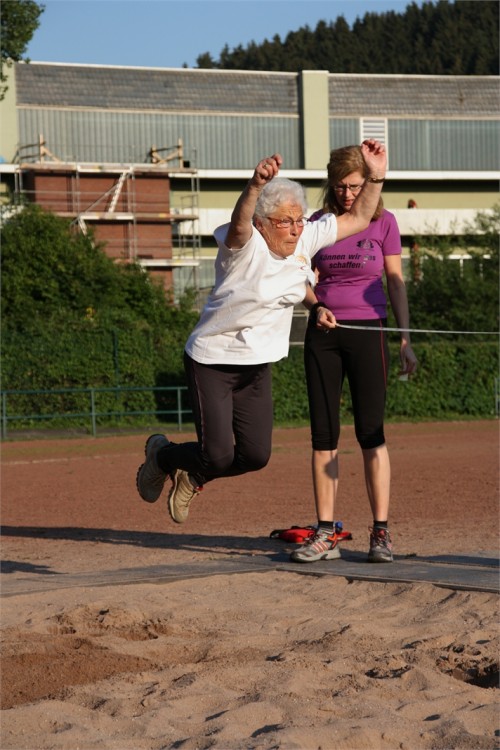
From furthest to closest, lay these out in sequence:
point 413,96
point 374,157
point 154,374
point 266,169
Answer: point 413,96 < point 154,374 < point 374,157 < point 266,169

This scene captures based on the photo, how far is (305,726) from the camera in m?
4.02

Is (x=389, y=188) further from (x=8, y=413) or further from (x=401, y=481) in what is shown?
(x=401, y=481)

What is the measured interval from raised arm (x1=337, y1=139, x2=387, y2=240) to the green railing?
67.4 feet

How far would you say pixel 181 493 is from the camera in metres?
6.73

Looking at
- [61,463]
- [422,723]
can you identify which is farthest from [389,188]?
[422,723]

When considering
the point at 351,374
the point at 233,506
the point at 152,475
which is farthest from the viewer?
the point at 233,506

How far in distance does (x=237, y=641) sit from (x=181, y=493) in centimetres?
141

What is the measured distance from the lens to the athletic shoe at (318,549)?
745cm

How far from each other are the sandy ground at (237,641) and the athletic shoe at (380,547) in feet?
0.53

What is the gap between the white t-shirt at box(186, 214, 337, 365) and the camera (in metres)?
5.76

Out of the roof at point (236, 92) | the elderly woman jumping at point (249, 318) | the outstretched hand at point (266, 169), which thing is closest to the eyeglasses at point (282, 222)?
the elderly woman jumping at point (249, 318)

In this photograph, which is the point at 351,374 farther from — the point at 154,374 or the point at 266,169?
the point at 154,374

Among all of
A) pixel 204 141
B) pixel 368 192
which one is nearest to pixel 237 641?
pixel 368 192

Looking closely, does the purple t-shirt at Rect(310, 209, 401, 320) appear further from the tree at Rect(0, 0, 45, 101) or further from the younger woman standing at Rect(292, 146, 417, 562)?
the tree at Rect(0, 0, 45, 101)
